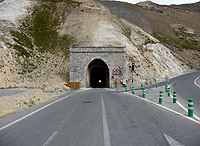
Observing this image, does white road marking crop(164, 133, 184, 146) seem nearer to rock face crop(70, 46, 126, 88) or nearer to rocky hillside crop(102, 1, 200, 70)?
rock face crop(70, 46, 126, 88)

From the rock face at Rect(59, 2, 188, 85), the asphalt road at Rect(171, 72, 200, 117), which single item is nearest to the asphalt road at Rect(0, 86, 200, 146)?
the asphalt road at Rect(171, 72, 200, 117)

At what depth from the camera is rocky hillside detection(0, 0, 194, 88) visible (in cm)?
4194

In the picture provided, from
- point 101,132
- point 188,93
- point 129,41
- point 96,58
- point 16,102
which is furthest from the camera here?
point 129,41

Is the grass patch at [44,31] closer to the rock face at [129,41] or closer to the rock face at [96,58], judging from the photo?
the rock face at [129,41]

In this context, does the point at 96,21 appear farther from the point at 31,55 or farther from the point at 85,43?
the point at 31,55

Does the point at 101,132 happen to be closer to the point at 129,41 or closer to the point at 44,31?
the point at 129,41

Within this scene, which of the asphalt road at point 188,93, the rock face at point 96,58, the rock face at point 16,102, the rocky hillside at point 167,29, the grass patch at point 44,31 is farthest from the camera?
the rocky hillside at point 167,29

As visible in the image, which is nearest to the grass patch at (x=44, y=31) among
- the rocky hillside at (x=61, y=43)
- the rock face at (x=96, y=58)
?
the rocky hillside at (x=61, y=43)

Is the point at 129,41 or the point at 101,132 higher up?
the point at 129,41

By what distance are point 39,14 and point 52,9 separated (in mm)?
6807

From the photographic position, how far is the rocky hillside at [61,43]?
1651 inches

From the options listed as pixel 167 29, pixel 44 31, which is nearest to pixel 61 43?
pixel 44 31

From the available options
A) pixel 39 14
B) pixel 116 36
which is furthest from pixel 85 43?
pixel 39 14

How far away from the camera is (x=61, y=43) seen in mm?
55406
